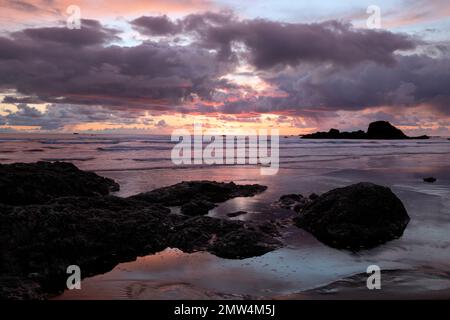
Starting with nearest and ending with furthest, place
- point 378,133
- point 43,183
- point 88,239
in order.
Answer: point 88,239, point 43,183, point 378,133

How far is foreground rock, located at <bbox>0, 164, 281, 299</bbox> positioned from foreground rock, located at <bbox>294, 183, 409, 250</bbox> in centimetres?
129

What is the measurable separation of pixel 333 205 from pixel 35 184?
361 inches

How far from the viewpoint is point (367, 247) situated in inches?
304

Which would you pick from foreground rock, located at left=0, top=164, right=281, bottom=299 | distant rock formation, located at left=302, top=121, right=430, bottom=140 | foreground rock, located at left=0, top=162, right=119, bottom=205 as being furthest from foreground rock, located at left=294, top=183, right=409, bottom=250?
distant rock formation, located at left=302, top=121, right=430, bottom=140

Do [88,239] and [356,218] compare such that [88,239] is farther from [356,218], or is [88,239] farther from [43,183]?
[356,218]

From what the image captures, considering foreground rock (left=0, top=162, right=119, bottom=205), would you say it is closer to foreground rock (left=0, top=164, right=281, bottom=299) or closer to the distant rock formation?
foreground rock (left=0, top=164, right=281, bottom=299)

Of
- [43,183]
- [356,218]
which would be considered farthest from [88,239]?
[356,218]

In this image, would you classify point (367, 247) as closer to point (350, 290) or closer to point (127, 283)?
point (350, 290)

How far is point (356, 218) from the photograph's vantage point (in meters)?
8.74

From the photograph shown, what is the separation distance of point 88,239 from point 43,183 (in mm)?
5814

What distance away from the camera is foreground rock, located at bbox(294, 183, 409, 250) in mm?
8218
